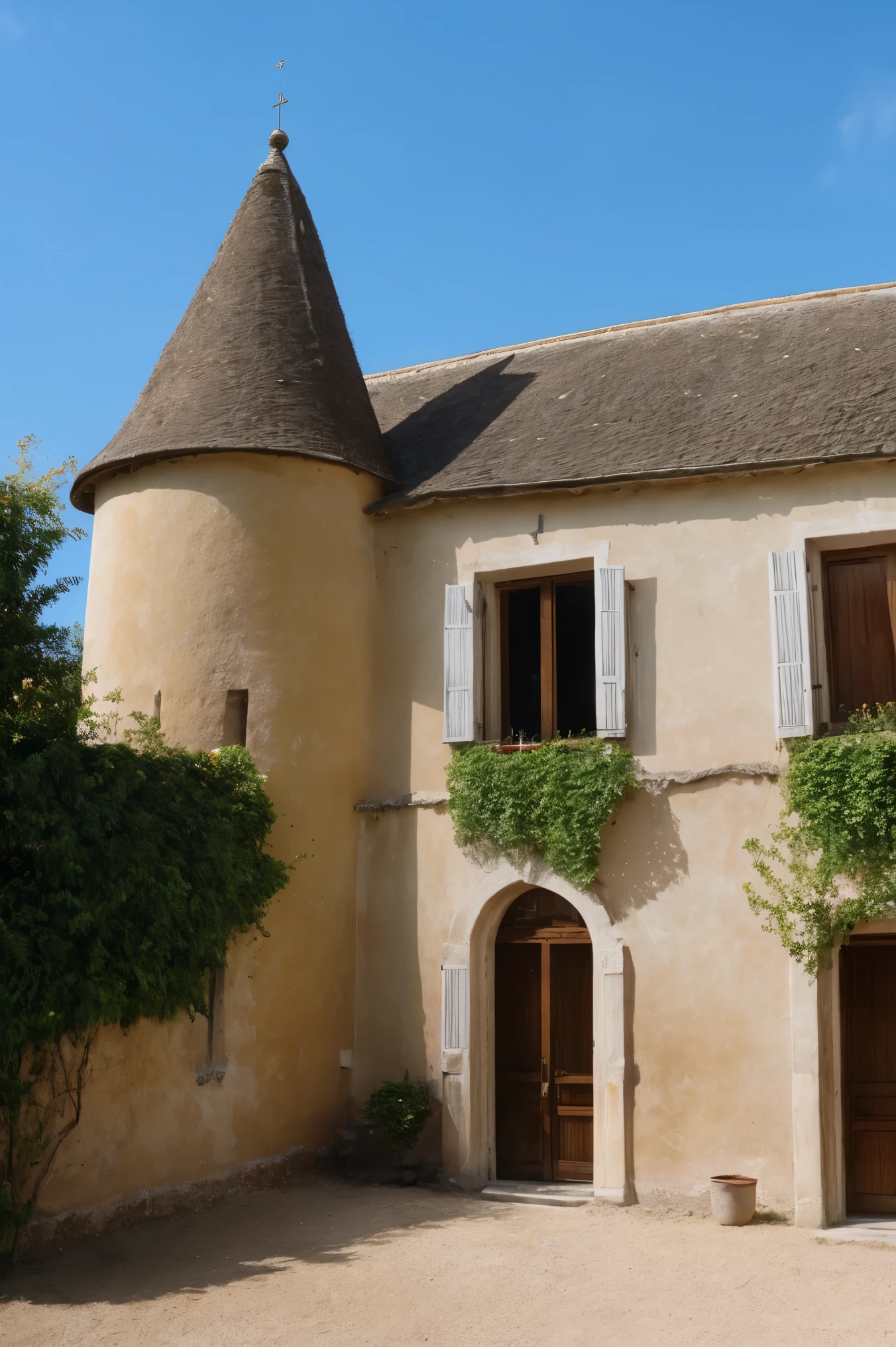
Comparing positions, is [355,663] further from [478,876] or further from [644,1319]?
[644,1319]

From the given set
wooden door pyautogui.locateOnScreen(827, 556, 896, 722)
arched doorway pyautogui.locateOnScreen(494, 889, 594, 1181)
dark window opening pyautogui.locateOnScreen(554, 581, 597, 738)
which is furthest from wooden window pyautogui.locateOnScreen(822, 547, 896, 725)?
arched doorway pyautogui.locateOnScreen(494, 889, 594, 1181)

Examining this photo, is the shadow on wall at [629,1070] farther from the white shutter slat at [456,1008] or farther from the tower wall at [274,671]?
the tower wall at [274,671]

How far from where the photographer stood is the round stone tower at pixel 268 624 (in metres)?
11.8

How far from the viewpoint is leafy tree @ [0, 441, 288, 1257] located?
9.14m

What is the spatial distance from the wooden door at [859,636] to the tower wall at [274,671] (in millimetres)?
4453

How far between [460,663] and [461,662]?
0.02m

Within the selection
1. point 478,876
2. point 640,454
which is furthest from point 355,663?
point 640,454

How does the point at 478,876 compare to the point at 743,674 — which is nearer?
the point at 743,674

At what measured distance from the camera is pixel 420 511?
13.1m

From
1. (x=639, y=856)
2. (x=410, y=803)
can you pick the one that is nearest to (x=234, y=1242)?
(x=410, y=803)

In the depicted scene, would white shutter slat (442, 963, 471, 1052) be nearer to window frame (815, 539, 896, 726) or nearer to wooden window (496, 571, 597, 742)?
wooden window (496, 571, 597, 742)

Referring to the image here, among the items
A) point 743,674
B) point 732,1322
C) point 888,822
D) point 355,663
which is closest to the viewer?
point 732,1322

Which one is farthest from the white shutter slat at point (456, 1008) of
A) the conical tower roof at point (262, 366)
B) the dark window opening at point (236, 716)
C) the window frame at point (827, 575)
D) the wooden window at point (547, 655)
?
the conical tower roof at point (262, 366)

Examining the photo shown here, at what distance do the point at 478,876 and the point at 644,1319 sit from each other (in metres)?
4.50
